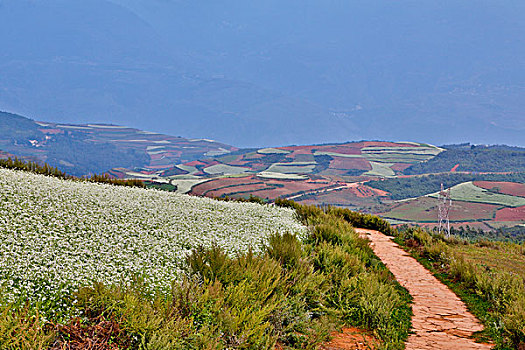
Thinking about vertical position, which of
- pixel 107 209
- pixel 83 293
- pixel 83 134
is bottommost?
pixel 83 293

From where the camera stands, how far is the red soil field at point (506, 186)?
190ft

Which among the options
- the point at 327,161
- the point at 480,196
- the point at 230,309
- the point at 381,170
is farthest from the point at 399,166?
the point at 230,309

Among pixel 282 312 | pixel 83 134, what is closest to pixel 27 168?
pixel 282 312

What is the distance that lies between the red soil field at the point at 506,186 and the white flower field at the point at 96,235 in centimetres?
5833

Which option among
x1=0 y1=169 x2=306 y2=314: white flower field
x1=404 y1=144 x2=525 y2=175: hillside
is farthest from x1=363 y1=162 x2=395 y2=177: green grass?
x1=0 y1=169 x2=306 y2=314: white flower field

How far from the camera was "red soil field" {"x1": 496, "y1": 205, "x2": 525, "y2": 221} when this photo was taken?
4603 centimetres

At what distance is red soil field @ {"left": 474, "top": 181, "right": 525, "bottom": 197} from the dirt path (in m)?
56.0

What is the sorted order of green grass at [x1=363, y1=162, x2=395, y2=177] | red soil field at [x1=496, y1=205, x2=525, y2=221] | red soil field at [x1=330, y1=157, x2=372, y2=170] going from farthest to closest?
red soil field at [x1=330, y1=157, x2=372, y2=170] → green grass at [x1=363, y1=162, x2=395, y2=177] → red soil field at [x1=496, y1=205, x2=525, y2=221]

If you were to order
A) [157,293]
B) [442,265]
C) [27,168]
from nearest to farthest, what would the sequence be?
[157,293] < [442,265] < [27,168]

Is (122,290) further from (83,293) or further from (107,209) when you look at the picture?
(107,209)

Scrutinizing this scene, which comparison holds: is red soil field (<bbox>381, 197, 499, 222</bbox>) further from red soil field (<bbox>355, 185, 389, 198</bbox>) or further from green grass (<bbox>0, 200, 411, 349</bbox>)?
green grass (<bbox>0, 200, 411, 349</bbox>)

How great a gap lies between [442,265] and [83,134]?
542 ft

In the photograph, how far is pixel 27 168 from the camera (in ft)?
44.8

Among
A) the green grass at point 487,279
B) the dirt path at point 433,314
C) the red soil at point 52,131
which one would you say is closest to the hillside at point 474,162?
the green grass at point 487,279
